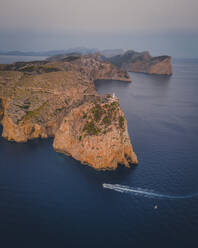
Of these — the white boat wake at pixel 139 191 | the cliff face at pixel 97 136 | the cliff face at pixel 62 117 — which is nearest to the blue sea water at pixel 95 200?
the white boat wake at pixel 139 191

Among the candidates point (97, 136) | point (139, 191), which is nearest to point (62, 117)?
point (97, 136)

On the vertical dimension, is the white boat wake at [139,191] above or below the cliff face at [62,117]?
below

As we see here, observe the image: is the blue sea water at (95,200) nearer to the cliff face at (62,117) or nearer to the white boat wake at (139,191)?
the white boat wake at (139,191)

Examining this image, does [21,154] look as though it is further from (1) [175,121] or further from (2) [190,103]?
(2) [190,103]

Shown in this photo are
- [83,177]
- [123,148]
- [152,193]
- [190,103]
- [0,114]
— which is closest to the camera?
[152,193]

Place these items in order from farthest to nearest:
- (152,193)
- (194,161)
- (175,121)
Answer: (175,121) < (194,161) < (152,193)

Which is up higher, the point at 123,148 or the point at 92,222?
the point at 123,148

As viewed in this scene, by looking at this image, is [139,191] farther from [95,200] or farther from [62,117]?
[62,117]

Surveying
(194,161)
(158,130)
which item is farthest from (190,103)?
(194,161)
